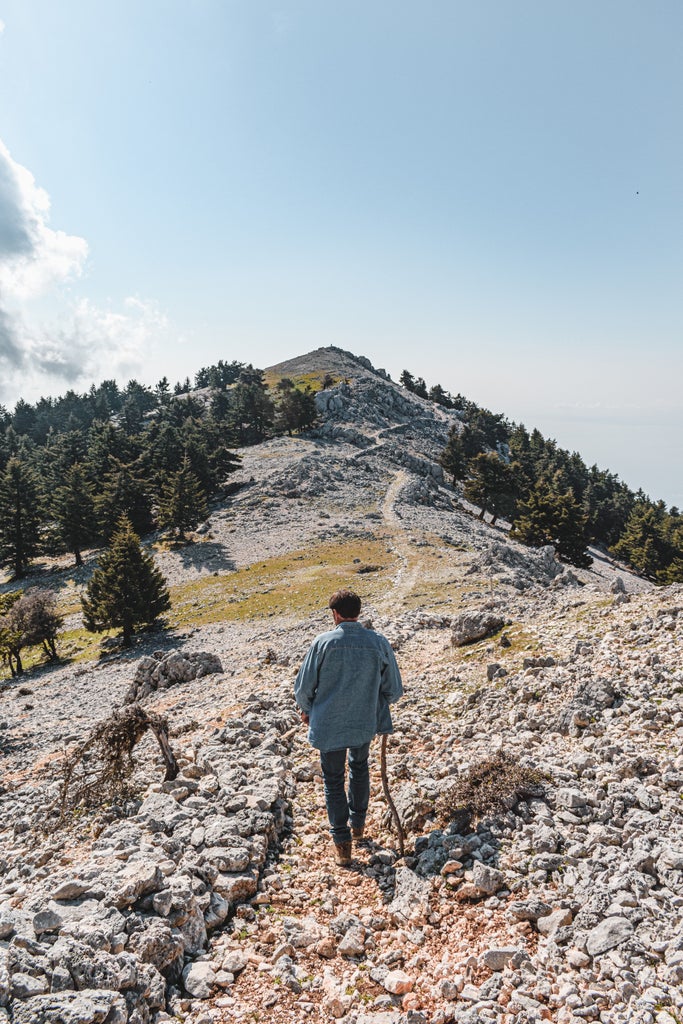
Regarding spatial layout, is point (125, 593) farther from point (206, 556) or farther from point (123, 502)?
point (123, 502)

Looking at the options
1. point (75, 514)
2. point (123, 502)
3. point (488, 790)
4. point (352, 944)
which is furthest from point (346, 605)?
point (123, 502)

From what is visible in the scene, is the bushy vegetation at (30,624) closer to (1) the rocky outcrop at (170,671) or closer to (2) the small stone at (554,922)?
(1) the rocky outcrop at (170,671)

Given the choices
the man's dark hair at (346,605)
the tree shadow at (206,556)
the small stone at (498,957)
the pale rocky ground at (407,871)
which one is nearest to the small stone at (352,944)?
the pale rocky ground at (407,871)

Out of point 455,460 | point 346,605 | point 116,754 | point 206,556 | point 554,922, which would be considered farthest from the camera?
point 455,460

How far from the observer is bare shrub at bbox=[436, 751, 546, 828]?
7.46 meters

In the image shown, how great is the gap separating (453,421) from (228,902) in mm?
165473

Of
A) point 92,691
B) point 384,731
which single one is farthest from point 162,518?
point 384,731

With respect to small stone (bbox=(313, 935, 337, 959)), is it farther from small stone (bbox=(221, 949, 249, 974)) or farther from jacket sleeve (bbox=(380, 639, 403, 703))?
jacket sleeve (bbox=(380, 639, 403, 703))

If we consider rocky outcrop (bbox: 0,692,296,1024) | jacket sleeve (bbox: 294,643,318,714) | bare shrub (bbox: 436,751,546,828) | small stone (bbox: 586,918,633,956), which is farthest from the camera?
bare shrub (bbox: 436,751,546,828)

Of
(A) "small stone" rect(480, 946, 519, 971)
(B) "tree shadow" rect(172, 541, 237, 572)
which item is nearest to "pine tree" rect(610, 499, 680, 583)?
(B) "tree shadow" rect(172, 541, 237, 572)

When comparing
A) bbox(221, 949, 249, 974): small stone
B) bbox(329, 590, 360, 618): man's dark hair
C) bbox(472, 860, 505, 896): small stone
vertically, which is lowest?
bbox(472, 860, 505, 896): small stone

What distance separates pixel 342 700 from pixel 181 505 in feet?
229

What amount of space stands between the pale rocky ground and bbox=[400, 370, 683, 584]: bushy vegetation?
58451 mm

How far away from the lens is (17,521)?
72.6 meters
